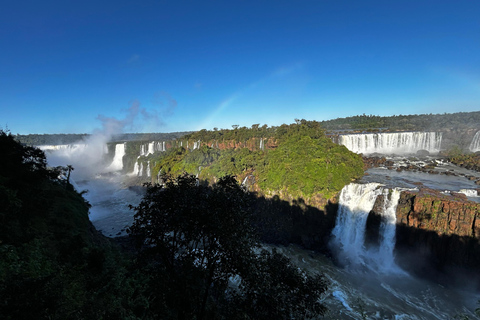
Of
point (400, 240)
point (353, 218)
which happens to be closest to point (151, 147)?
point (353, 218)

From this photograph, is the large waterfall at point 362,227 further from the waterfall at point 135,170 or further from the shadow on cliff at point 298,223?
the waterfall at point 135,170

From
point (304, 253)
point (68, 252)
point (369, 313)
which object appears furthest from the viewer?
point (304, 253)

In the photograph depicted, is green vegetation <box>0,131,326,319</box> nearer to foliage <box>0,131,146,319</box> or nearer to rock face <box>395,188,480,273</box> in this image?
foliage <box>0,131,146,319</box>

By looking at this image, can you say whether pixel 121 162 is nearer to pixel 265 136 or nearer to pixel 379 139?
pixel 265 136

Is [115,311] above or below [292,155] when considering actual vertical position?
below

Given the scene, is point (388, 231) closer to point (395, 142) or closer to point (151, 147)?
point (395, 142)

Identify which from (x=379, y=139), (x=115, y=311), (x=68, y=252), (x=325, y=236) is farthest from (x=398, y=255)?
(x=379, y=139)
